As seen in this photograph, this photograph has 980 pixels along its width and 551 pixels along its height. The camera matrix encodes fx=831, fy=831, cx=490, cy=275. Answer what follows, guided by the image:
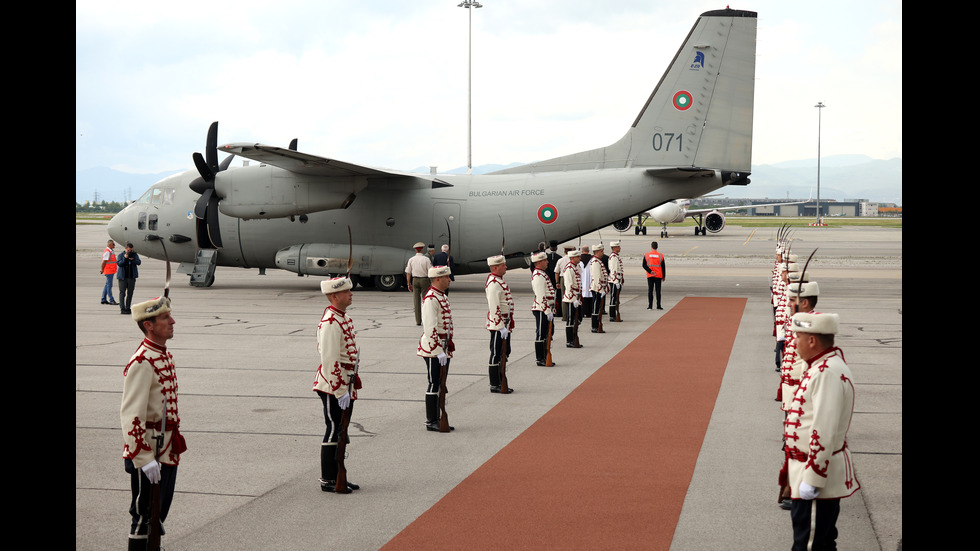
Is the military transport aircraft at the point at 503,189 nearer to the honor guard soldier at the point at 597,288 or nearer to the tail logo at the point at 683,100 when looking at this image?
the tail logo at the point at 683,100

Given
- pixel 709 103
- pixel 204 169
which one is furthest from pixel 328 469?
pixel 709 103

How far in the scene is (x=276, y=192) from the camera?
25141mm

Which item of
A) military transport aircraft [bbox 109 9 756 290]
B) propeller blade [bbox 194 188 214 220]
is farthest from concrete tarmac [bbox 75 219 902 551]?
propeller blade [bbox 194 188 214 220]

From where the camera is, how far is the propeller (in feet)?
82.9

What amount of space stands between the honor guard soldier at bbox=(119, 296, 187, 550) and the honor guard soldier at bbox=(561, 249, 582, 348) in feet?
35.9

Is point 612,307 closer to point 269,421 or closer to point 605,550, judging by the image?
point 269,421

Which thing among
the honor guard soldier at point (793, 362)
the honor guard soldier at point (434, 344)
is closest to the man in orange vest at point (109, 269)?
the honor guard soldier at point (434, 344)

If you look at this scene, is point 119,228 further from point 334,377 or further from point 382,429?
point 334,377

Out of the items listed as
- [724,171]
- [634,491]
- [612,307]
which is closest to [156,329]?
[634,491]

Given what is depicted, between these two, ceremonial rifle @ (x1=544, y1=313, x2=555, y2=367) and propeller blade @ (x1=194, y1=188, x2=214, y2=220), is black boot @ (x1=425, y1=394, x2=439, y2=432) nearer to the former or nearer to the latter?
ceremonial rifle @ (x1=544, y1=313, x2=555, y2=367)

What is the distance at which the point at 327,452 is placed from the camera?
7.86 m

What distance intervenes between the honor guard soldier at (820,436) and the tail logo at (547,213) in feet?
65.8

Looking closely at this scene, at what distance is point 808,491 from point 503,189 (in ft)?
69.9
